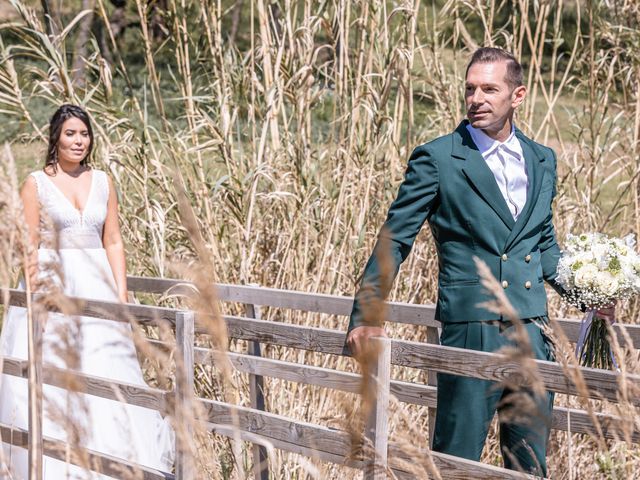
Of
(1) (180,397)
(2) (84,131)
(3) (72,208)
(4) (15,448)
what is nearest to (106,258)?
(3) (72,208)

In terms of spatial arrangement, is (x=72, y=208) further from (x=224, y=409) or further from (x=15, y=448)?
(x=224, y=409)

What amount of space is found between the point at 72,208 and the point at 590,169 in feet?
7.78

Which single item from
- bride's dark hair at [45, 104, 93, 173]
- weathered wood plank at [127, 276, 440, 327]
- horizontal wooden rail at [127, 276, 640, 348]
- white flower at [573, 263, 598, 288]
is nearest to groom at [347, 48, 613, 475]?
white flower at [573, 263, 598, 288]

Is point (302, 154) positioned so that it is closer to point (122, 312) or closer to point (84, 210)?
point (84, 210)

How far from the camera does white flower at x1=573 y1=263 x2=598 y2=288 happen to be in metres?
2.79

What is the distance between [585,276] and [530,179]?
318mm

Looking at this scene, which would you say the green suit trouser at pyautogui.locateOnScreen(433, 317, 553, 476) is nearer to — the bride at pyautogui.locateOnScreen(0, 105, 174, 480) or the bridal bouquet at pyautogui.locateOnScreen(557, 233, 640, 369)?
the bridal bouquet at pyautogui.locateOnScreen(557, 233, 640, 369)

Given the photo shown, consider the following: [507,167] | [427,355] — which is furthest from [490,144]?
[427,355]

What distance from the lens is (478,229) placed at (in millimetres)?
2764

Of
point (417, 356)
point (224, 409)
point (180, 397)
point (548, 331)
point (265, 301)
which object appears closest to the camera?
point (548, 331)

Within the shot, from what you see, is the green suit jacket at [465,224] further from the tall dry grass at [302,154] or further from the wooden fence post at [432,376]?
the tall dry grass at [302,154]

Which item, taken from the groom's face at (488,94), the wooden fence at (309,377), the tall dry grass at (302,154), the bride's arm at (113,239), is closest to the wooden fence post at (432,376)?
the wooden fence at (309,377)

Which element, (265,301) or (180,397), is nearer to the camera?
(180,397)

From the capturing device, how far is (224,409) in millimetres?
3088
